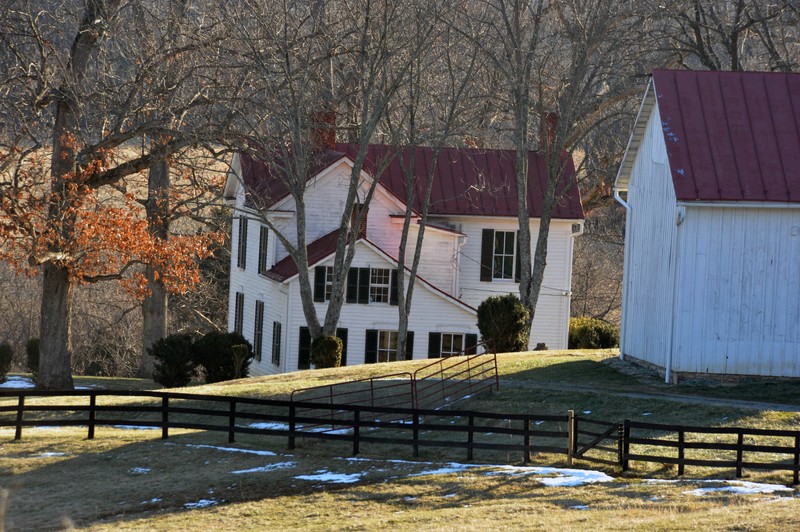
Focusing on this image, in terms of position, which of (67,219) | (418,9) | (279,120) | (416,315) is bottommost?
(416,315)

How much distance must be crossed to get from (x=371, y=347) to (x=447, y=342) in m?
2.78

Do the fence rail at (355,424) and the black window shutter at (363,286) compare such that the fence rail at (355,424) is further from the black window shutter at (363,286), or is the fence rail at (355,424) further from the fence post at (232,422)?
the black window shutter at (363,286)

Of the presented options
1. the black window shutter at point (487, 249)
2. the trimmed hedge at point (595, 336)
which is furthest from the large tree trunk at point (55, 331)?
the trimmed hedge at point (595, 336)

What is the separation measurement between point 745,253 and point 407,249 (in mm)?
19882

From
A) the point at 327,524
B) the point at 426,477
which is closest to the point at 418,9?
the point at 426,477

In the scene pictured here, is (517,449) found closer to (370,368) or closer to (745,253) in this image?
(745,253)

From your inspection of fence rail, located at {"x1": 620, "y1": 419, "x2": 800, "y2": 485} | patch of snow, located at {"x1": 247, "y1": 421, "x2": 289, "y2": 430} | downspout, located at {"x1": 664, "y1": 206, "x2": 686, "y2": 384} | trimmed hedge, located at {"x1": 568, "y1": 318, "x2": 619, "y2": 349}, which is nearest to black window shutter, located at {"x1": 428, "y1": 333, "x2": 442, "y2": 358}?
trimmed hedge, located at {"x1": 568, "y1": 318, "x2": 619, "y2": 349}

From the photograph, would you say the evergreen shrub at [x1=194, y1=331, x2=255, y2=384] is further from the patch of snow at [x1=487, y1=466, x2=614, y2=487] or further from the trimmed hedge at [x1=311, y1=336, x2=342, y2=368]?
the patch of snow at [x1=487, y1=466, x2=614, y2=487]

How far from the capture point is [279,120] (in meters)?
32.7

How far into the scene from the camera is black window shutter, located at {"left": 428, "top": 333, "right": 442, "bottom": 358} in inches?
1521

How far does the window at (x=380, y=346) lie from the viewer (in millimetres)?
38281

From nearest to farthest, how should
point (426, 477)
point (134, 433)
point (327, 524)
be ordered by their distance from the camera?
point (327, 524) → point (426, 477) → point (134, 433)

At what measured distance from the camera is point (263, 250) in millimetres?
41094

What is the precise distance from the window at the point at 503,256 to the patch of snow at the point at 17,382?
709 inches
